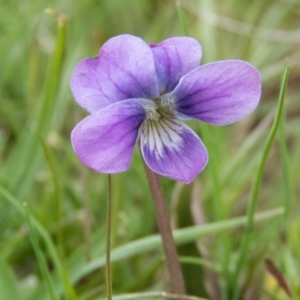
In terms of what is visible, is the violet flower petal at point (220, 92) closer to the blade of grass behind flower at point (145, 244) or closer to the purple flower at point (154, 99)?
the purple flower at point (154, 99)

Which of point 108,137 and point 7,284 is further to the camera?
point 7,284

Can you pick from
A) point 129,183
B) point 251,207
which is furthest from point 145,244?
point 129,183

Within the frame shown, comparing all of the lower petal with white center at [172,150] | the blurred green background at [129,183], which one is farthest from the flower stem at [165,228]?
the blurred green background at [129,183]

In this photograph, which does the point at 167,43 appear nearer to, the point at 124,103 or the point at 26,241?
the point at 124,103

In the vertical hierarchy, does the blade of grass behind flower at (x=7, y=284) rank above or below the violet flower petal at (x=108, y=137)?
below

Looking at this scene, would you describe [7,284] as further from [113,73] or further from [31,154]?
[113,73]

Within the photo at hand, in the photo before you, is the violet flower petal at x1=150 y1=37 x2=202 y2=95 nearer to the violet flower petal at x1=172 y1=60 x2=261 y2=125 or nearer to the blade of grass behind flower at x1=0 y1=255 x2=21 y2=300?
the violet flower petal at x1=172 y1=60 x2=261 y2=125

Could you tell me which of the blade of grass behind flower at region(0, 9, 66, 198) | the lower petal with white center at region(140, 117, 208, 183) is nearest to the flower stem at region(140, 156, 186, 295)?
the lower petal with white center at region(140, 117, 208, 183)
